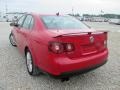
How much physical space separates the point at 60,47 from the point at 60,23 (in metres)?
1.42

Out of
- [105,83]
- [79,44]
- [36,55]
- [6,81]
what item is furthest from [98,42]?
A: [6,81]

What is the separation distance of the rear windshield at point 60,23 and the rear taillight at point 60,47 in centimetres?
97

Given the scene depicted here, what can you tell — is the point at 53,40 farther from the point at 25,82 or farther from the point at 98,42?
the point at 25,82

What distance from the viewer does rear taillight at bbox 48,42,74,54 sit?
3.75 meters

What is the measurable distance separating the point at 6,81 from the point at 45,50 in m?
1.37

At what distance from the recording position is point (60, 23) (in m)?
5.05

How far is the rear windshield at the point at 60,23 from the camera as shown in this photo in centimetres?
484

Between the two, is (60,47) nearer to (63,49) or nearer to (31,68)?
(63,49)

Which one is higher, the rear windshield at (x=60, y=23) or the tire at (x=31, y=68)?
the rear windshield at (x=60, y=23)

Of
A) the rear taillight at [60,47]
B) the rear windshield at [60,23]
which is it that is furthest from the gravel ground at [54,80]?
the rear windshield at [60,23]

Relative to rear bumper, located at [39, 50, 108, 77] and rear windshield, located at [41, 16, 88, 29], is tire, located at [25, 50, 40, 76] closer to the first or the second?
rear bumper, located at [39, 50, 108, 77]

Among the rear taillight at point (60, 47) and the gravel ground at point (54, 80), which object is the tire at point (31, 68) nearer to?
the gravel ground at point (54, 80)

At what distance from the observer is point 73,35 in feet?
12.6

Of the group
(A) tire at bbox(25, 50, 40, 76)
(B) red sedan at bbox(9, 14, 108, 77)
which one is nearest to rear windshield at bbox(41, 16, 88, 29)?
(B) red sedan at bbox(9, 14, 108, 77)
